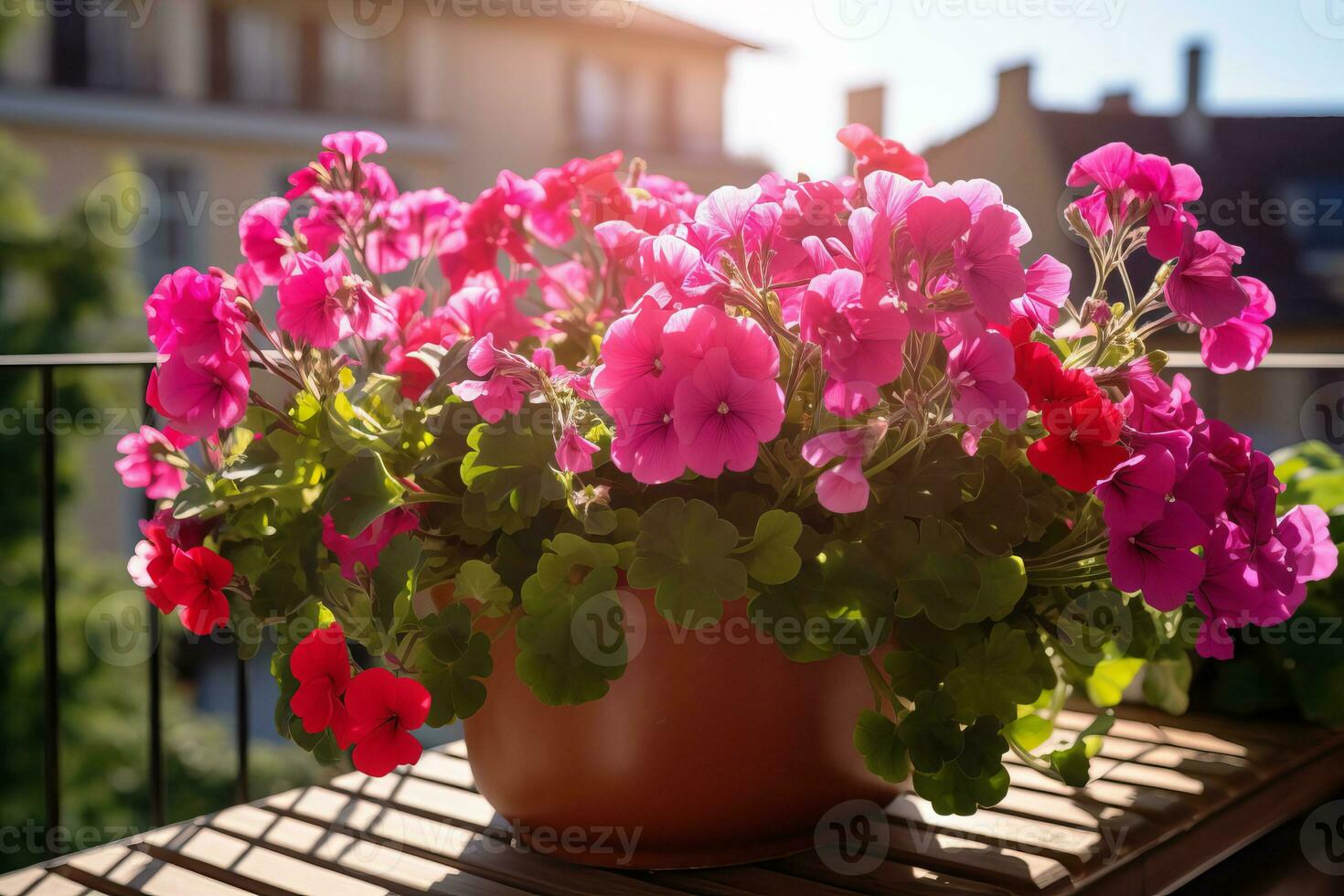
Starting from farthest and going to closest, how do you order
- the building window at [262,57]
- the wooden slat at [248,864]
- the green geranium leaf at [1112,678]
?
the building window at [262,57] < the green geranium leaf at [1112,678] < the wooden slat at [248,864]

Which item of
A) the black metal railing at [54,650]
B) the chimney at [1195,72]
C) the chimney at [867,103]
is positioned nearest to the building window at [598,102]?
the chimney at [867,103]

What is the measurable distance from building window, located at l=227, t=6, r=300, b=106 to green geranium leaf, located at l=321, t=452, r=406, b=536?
1574 centimetres

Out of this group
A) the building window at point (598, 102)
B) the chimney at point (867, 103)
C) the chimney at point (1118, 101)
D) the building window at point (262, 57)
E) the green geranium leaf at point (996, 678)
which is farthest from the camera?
the building window at point (598, 102)

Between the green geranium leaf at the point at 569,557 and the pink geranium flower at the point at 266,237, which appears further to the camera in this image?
the pink geranium flower at the point at 266,237

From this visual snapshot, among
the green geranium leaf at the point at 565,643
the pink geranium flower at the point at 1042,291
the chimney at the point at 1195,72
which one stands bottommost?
the green geranium leaf at the point at 565,643

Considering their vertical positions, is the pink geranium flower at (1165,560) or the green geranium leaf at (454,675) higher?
the pink geranium flower at (1165,560)

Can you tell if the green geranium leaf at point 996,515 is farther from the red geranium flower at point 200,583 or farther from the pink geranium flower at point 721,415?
the red geranium flower at point 200,583

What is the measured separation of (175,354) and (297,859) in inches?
16.2

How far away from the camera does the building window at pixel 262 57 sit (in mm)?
15031

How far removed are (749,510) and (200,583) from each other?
36 cm

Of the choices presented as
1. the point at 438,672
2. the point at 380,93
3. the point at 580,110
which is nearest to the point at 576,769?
the point at 438,672

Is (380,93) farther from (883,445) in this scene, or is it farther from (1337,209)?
(883,445)

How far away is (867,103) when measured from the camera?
1262 centimetres

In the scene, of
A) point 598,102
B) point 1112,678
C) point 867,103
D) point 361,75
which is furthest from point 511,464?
point 598,102
